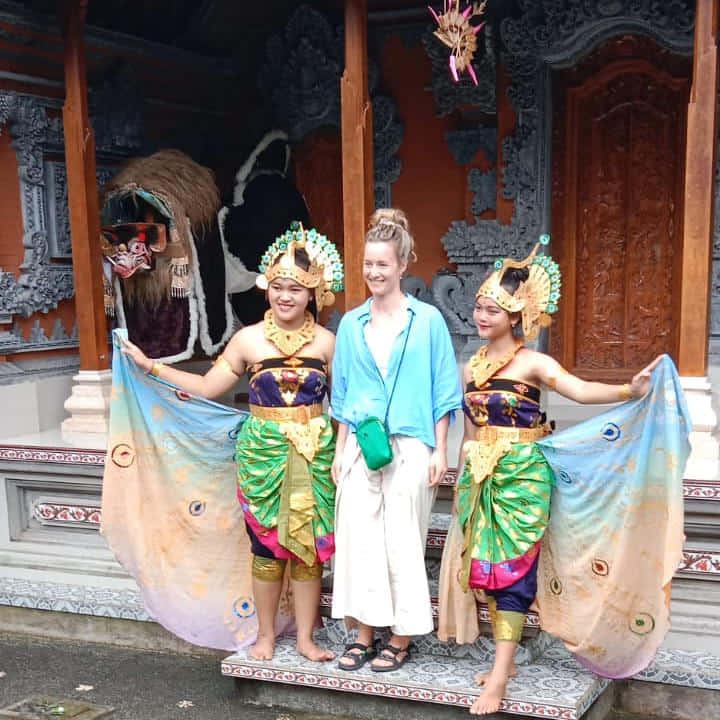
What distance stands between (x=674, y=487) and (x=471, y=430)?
727mm

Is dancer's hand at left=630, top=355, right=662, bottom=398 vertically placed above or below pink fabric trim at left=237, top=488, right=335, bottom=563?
above

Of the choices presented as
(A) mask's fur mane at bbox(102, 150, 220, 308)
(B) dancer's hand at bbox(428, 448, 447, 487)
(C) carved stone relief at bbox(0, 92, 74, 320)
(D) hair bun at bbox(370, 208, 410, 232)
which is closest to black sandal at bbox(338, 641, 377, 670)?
(B) dancer's hand at bbox(428, 448, 447, 487)

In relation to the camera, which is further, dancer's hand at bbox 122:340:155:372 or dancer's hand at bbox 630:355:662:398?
dancer's hand at bbox 122:340:155:372

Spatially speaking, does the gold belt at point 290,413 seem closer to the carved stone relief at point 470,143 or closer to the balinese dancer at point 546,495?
the balinese dancer at point 546,495

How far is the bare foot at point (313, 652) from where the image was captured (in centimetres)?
372

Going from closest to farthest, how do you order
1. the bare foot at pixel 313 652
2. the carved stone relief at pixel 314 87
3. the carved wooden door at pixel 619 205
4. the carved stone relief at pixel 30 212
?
the bare foot at pixel 313 652, the carved stone relief at pixel 30 212, the carved wooden door at pixel 619 205, the carved stone relief at pixel 314 87

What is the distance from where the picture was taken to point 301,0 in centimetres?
679

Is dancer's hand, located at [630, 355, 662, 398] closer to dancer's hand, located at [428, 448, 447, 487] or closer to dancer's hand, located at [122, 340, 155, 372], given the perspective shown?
dancer's hand, located at [428, 448, 447, 487]

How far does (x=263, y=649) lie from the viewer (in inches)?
150

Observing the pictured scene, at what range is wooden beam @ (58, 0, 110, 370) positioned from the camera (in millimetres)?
5242

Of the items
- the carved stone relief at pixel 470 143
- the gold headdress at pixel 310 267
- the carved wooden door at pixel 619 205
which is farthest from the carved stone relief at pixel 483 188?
the gold headdress at pixel 310 267

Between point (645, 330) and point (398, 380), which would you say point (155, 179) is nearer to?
point (398, 380)

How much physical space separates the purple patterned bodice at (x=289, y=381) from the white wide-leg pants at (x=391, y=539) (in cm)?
27

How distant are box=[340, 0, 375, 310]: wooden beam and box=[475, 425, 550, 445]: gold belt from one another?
146 cm
